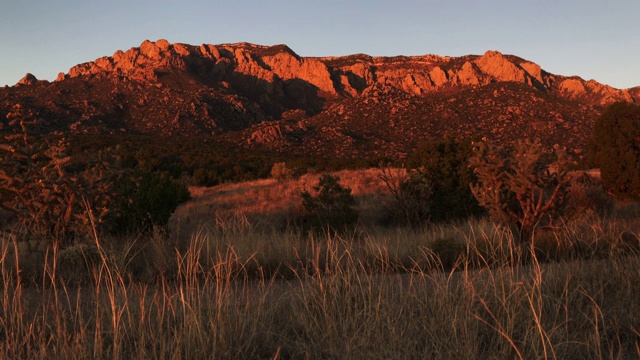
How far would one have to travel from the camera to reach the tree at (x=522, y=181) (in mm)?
8445


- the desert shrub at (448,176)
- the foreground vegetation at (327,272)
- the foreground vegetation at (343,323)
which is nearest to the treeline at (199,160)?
the desert shrub at (448,176)

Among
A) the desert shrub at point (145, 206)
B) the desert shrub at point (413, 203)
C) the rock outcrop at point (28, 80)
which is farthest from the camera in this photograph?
the rock outcrop at point (28, 80)

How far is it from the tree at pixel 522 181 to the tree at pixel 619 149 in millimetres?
10951

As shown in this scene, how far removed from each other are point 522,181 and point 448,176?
4.89 metres

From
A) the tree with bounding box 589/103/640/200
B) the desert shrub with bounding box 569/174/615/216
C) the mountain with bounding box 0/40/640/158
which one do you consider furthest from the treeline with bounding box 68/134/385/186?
the desert shrub with bounding box 569/174/615/216

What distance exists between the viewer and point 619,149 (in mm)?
18281

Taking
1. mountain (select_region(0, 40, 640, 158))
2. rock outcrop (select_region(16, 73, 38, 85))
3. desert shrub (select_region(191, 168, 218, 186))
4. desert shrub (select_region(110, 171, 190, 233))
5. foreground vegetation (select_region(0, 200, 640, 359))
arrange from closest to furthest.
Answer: foreground vegetation (select_region(0, 200, 640, 359)), desert shrub (select_region(110, 171, 190, 233)), desert shrub (select_region(191, 168, 218, 186)), mountain (select_region(0, 40, 640, 158)), rock outcrop (select_region(16, 73, 38, 85))

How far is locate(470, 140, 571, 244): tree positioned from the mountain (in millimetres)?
38075

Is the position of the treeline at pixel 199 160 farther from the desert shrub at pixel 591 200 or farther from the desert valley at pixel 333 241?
the desert shrub at pixel 591 200

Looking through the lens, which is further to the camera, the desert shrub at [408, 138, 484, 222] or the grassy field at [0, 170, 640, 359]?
the desert shrub at [408, 138, 484, 222]

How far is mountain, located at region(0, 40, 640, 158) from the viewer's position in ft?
179

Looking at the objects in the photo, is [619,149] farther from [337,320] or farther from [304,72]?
[304,72]

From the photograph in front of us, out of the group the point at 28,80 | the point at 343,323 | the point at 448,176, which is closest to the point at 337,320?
the point at 343,323

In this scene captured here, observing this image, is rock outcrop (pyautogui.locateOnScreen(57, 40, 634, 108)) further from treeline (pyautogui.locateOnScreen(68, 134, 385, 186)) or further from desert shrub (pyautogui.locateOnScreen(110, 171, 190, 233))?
desert shrub (pyautogui.locateOnScreen(110, 171, 190, 233))
